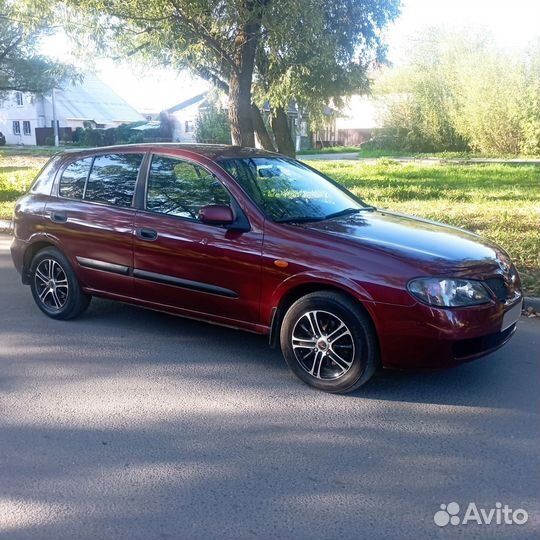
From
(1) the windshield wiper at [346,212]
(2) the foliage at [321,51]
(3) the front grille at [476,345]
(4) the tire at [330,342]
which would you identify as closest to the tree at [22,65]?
(2) the foliage at [321,51]

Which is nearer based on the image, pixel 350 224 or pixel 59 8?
pixel 350 224

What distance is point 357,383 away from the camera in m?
4.52

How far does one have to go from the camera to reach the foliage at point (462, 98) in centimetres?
3309

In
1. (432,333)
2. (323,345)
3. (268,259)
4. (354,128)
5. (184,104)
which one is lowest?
(323,345)

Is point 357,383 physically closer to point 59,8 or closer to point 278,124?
point 59,8

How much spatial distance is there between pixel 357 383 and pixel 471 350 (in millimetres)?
791

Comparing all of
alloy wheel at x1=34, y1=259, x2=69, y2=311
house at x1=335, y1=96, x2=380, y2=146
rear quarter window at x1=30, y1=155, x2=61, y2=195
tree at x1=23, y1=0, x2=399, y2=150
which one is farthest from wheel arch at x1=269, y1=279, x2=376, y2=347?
house at x1=335, y1=96, x2=380, y2=146

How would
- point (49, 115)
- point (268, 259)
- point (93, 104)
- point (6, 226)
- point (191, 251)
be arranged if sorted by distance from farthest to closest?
point (93, 104) < point (49, 115) < point (6, 226) < point (191, 251) < point (268, 259)

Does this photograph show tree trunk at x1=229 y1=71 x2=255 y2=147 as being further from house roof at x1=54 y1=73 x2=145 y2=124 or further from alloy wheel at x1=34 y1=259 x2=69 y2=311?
house roof at x1=54 y1=73 x2=145 y2=124

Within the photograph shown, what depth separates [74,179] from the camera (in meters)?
6.13

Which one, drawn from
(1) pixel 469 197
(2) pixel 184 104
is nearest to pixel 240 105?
(1) pixel 469 197

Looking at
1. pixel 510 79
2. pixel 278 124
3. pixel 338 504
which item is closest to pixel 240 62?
pixel 278 124

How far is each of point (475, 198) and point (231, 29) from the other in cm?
595

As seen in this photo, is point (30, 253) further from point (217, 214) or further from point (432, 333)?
point (432, 333)
